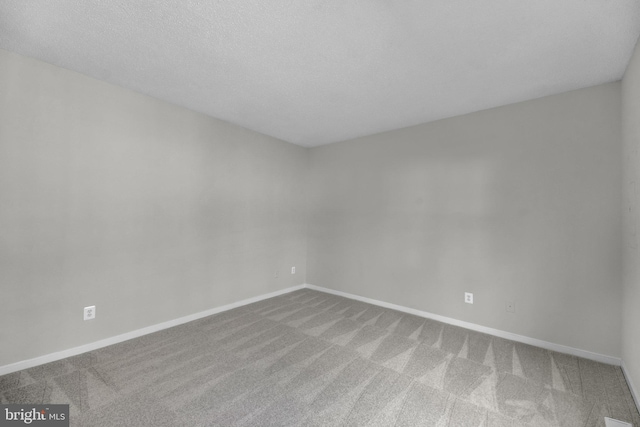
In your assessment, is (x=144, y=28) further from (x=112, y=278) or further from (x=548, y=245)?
(x=548, y=245)

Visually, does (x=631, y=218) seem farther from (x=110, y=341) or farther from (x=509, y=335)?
(x=110, y=341)

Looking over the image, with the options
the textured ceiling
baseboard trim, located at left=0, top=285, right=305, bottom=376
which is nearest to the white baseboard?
baseboard trim, located at left=0, top=285, right=305, bottom=376

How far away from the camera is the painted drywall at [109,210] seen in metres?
2.09

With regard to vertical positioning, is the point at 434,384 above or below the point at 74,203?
below

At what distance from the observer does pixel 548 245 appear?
8.55ft

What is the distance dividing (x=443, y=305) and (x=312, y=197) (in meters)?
2.66

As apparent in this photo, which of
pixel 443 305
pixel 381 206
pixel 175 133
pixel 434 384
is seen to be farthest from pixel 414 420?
pixel 175 133

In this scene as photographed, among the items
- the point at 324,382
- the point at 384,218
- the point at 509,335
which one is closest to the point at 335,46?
the point at 384,218

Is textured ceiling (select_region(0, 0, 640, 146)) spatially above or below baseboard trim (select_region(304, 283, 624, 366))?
above

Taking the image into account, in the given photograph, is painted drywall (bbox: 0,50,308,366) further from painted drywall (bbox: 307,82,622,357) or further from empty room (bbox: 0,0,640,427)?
→ painted drywall (bbox: 307,82,622,357)

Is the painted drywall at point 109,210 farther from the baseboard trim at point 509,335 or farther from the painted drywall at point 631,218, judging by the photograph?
the painted drywall at point 631,218

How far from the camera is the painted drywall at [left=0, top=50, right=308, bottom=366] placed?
2094mm

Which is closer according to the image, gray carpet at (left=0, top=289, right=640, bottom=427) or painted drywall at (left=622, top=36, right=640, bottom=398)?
gray carpet at (left=0, top=289, right=640, bottom=427)

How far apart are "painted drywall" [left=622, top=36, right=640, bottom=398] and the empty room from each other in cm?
4
